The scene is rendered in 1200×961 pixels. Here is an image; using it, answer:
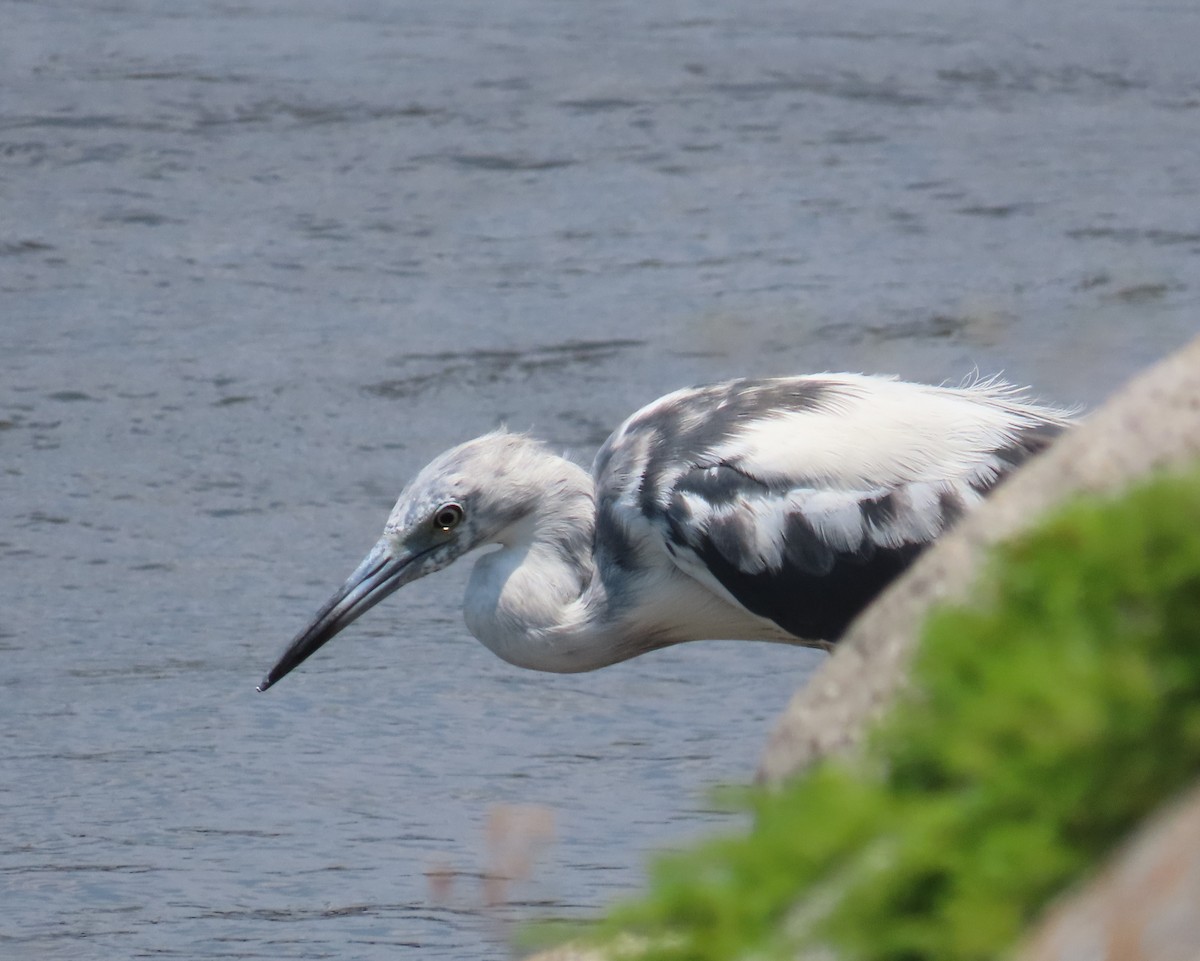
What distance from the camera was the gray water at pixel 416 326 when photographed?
15.6ft

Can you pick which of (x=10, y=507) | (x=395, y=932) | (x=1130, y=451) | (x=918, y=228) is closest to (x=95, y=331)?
(x=10, y=507)

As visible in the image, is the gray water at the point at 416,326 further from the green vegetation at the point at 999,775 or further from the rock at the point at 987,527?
the green vegetation at the point at 999,775

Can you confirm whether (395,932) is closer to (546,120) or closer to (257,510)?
(257,510)

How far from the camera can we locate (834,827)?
194 cm

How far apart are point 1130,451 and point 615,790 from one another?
105 inches

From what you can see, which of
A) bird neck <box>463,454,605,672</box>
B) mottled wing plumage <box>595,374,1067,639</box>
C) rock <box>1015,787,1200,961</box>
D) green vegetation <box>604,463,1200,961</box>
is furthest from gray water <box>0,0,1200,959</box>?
rock <box>1015,787,1200,961</box>

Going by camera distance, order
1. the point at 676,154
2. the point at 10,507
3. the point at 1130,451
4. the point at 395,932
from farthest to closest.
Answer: the point at 676,154
the point at 10,507
the point at 395,932
the point at 1130,451

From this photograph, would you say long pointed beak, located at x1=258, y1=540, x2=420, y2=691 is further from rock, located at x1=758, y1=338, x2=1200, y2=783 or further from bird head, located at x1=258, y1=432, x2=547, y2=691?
rock, located at x1=758, y1=338, x2=1200, y2=783

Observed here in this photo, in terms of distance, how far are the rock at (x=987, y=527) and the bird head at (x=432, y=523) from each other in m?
2.46

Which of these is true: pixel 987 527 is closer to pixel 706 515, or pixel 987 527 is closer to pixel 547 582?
pixel 706 515

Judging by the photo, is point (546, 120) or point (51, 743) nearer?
point (51, 743)

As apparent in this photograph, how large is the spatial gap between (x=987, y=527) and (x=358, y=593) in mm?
2707

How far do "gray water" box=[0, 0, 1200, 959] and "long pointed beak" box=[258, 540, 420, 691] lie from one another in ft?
1.00

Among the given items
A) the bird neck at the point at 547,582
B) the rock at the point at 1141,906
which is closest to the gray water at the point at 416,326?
the bird neck at the point at 547,582
